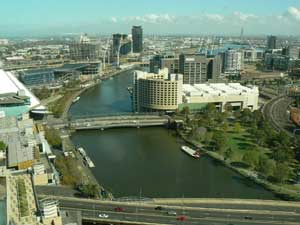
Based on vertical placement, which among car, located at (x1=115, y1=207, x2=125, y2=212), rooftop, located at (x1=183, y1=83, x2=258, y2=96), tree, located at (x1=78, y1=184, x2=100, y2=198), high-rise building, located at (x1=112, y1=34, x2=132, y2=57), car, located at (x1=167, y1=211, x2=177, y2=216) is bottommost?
car, located at (x1=115, y1=207, x2=125, y2=212)

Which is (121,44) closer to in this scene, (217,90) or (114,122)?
(217,90)

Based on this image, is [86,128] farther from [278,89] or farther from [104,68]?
[104,68]

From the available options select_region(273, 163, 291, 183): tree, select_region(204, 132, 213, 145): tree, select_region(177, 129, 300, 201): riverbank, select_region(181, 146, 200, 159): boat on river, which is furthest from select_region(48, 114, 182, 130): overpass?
select_region(273, 163, 291, 183): tree

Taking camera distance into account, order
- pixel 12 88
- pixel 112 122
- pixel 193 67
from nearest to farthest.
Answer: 1. pixel 112 122
2. pixel 12 88
3. pixel 193 67

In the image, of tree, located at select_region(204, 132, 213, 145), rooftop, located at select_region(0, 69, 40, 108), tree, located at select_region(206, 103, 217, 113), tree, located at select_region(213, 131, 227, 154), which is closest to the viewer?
tree, located at select_region(213, 131, 227, 154)

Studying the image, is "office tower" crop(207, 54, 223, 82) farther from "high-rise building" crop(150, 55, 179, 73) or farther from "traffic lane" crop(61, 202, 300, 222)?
"traffic lane" crop(61, 202, 300, 222)

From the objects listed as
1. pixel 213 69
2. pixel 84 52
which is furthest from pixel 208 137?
pixel 84 52

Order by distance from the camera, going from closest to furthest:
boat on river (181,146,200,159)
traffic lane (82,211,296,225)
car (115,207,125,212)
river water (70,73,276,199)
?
traffic lane (82,211,296,225)
car (115,207,125,212)
river water (70,73,276,199)
boat on river (181,146,200,159)
